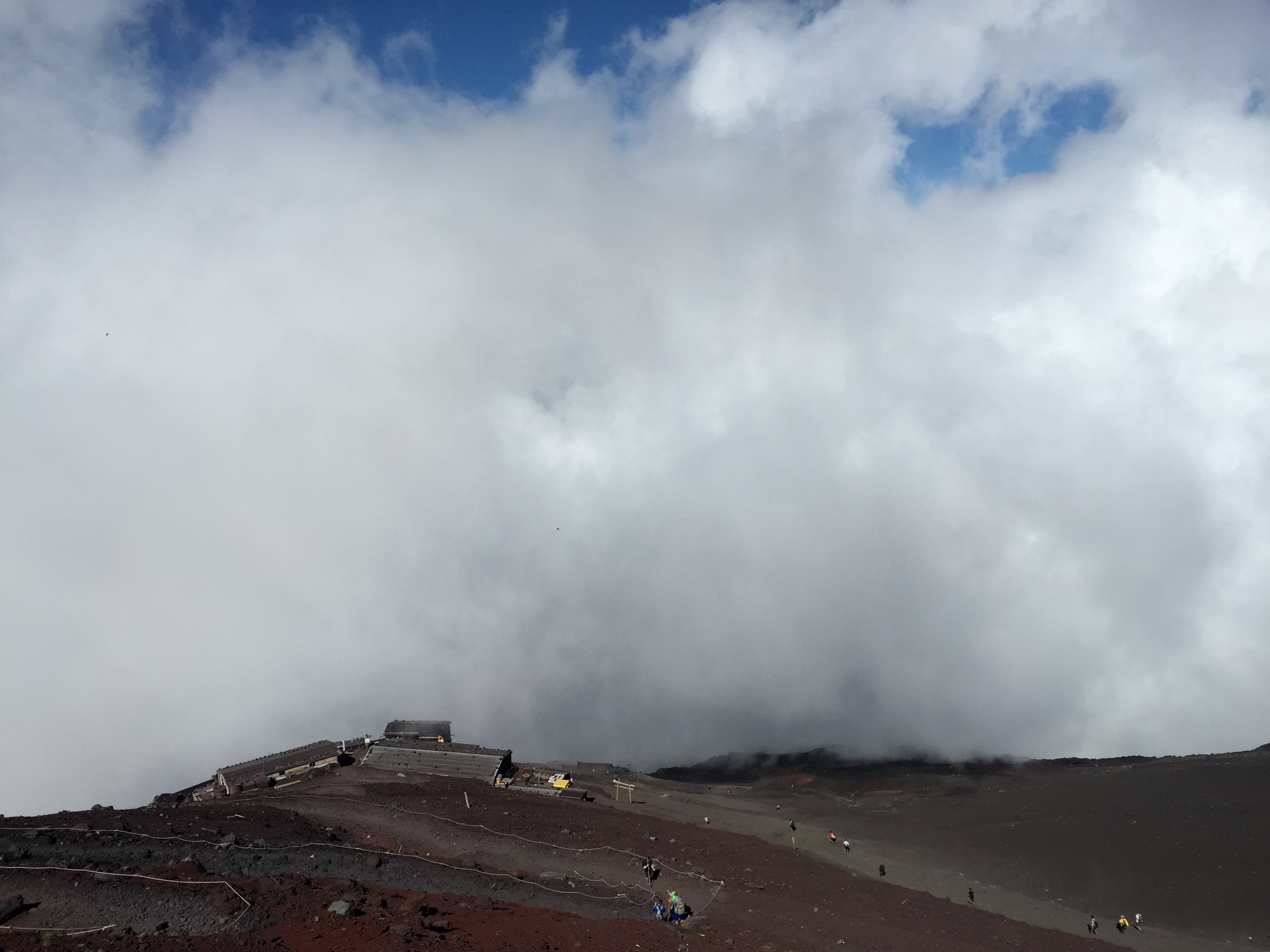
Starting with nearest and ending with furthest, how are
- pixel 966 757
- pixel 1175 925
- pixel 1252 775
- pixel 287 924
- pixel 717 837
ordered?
pixel 287 924 < pixel 1175 925 < pixel 717 837 < pixel 1252 775 < pixel 966 757

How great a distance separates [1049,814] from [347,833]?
43.1m

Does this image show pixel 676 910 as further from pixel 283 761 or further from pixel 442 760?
pixel 283 761

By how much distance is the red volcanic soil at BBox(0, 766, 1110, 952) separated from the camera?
926 inches

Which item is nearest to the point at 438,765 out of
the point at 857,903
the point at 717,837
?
the point at 717,837

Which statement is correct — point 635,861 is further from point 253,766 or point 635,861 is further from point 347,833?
point 253,766

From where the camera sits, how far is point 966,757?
72.1 m

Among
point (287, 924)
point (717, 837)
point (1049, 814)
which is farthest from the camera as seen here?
point (1049, 814)

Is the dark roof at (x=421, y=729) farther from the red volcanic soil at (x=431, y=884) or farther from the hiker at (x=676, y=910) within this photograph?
the hiker at (x=676, y=910)

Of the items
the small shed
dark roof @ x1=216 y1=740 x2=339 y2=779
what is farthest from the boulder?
the small shed

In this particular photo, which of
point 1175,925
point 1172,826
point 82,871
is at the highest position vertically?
point 82,871

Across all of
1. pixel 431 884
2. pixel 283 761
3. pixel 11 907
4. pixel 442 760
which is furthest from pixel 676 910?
pixel 283 761

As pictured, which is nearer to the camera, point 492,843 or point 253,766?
point 492,843

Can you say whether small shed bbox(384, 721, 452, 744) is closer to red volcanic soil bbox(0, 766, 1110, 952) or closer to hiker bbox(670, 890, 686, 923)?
red volcanic soil bbox(0, 766, 1110, 952)

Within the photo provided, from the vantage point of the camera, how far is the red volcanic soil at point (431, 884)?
77.2 ft
